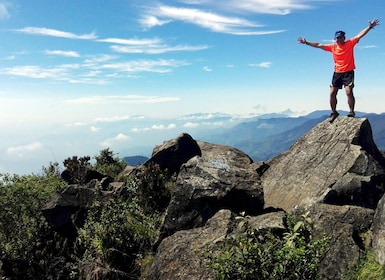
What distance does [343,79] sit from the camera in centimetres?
1775

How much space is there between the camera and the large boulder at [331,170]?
1397 cm

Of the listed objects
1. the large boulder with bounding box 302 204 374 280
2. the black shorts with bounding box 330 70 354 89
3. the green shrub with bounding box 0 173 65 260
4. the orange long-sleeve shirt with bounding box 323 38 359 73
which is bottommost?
the green shrub with bounding box 0 173 65 260

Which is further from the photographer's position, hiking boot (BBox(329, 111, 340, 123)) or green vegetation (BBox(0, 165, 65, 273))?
green vegetation (BBox(0, 165, 65, 273))

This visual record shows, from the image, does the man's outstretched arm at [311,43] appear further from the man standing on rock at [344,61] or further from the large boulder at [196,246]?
the large boulder at [196,246]

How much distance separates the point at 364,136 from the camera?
16.7 m

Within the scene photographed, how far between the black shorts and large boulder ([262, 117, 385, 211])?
1661mm

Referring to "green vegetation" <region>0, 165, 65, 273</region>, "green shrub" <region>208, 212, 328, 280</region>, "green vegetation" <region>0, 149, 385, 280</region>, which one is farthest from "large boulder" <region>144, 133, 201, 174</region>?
"green shrub" <region>208, 212, 328, 280</region>

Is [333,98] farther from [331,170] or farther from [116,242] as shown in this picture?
[116,242]

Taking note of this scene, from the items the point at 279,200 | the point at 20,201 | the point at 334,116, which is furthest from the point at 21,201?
the point at 334,116

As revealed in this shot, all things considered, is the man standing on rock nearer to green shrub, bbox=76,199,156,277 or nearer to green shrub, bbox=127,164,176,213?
green shrub, bbox=127,164,176,213

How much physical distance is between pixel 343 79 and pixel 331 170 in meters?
5.03

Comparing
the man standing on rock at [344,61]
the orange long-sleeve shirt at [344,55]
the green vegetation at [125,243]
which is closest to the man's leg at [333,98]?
the man standing on rock at [344,61]

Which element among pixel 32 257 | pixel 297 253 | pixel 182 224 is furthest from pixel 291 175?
pixel 32 257

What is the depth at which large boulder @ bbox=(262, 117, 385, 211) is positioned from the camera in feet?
45.8
